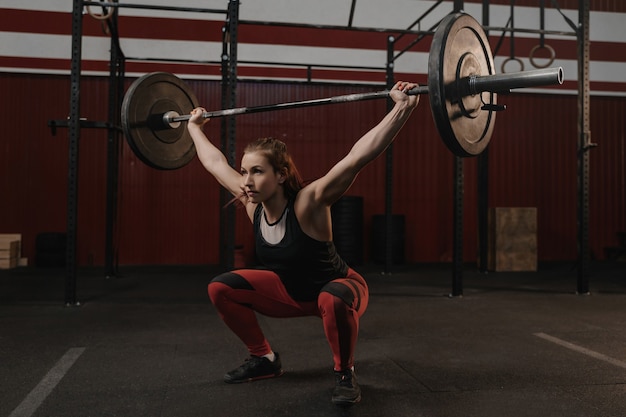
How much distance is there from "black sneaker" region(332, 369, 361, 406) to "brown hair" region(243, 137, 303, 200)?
2.21ft

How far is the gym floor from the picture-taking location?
1.84m

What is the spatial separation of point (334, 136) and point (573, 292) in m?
3.46

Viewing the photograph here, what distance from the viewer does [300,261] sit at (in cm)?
191

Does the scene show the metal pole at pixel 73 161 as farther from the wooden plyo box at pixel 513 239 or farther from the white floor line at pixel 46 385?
the wooden plyo box at pixel 513 239

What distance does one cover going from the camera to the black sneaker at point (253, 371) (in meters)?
2.09

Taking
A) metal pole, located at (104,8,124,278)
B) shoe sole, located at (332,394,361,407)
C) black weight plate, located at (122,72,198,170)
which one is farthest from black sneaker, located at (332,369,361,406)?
metal pole, located at (104,8,124,278)

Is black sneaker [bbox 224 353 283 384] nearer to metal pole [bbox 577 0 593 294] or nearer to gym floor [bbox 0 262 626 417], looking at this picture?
gym floor [bbox 0 262 626 417]

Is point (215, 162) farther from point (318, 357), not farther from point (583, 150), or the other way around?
point (583, 150)

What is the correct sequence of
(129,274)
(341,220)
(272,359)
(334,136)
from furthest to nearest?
(334,136)
(341,220)
(129,274)
(272,359)

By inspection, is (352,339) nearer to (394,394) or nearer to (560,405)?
(394,394)

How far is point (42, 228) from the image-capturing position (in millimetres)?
6312

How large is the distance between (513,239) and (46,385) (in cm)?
519

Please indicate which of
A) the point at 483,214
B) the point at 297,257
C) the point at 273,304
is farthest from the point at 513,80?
the point at 483,214

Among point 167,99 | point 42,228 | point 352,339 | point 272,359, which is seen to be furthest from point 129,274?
point 352,339
